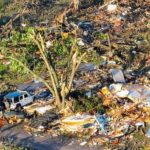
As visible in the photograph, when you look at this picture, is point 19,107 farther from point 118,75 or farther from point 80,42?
point 80,42

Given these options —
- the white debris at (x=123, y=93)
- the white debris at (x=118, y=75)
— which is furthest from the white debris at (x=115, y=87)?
the white debris at (x=118, y=75)

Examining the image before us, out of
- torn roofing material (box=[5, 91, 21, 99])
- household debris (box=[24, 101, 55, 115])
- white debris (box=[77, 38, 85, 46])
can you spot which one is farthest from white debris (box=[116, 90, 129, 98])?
white debris (box=[77, 38, 85, 46])

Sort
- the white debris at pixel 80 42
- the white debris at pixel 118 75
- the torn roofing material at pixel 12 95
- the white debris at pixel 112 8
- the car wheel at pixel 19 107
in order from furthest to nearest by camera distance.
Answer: the white debris at pixel 112 8 < the white debris at pixel 80 42 < the white debris at pixel 118 75 < the torn roofing material at pixel 12 95 < the car wheel at pixel 19 107

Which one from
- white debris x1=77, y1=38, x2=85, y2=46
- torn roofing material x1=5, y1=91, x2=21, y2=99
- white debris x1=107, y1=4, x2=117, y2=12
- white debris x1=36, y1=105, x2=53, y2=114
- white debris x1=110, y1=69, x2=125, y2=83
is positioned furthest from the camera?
white debris x1=107, y1=4, x2=117, y2=12

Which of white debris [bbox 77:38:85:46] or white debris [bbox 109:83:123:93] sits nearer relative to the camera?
white debris [bbox 109:83:123:93]

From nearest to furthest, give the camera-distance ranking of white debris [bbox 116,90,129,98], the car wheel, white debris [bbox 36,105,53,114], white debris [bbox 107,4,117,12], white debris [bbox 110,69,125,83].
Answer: white debris [bbox 36,105,53,114]
white debris [bbox 116,90,129,98]
the car wheel
white debris [bbox 110,69,125,83]
white debris [bbox 107,4,117,12]

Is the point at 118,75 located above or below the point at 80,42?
below

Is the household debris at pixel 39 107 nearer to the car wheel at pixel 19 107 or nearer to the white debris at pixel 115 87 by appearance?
the car wheel at pixel 19 107

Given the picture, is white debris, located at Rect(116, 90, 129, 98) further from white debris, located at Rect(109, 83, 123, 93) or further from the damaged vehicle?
the damaged vehicle

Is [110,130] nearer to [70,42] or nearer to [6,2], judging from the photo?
[70,42]

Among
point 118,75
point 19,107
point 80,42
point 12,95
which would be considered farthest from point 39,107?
point 80,42

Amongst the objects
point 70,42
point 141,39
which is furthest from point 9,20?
point 141,39
